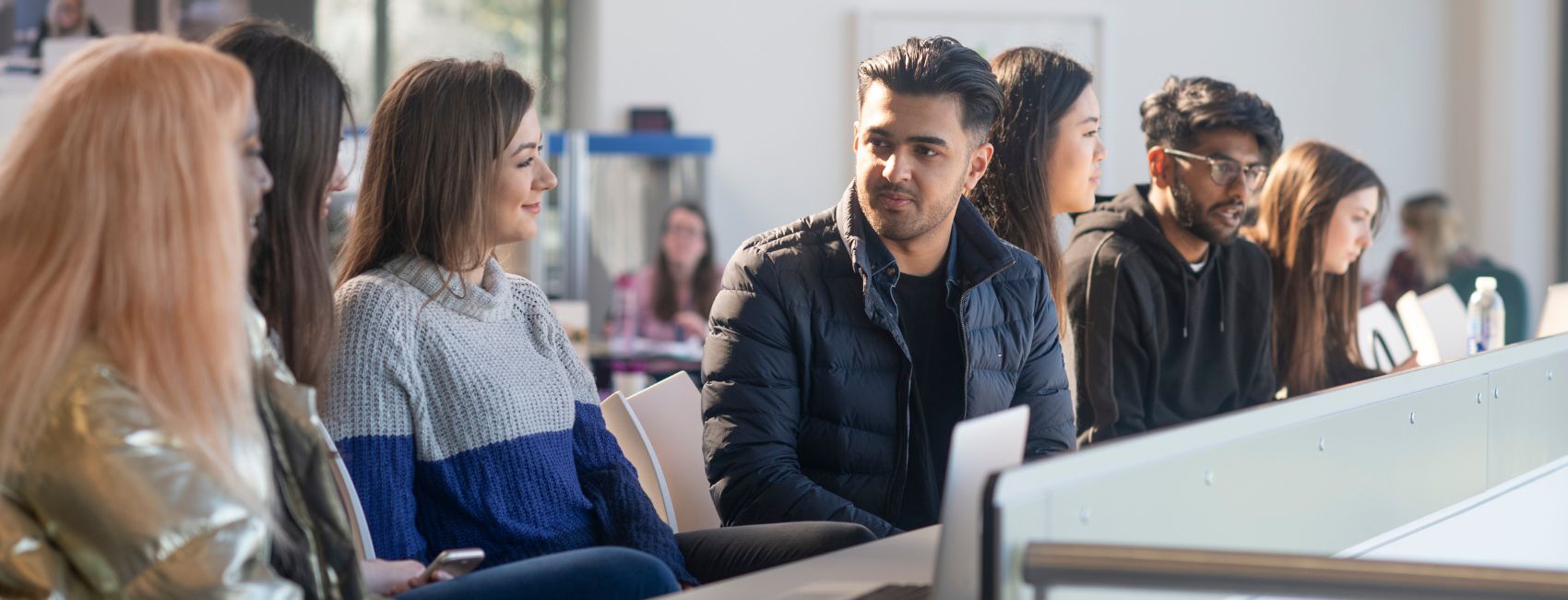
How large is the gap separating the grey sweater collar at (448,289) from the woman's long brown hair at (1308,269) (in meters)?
1.99

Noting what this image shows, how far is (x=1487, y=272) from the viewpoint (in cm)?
586

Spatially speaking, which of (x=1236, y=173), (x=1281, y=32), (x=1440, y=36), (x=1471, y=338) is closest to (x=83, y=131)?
(x=1236, y=173)

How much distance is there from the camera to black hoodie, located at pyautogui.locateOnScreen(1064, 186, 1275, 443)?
283 centimetres

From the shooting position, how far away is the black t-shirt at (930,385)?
215 cm

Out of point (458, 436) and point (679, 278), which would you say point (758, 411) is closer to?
point (458, 436)

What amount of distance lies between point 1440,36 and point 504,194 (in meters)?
6.94

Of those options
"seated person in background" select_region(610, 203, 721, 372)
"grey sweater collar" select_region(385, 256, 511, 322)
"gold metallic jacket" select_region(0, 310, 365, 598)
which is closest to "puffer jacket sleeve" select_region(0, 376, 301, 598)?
"gold metallic jacket" select_region(0, 310, 365, 598)

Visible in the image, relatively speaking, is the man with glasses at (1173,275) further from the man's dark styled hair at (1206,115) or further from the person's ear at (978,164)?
the person's ear at (978,164)

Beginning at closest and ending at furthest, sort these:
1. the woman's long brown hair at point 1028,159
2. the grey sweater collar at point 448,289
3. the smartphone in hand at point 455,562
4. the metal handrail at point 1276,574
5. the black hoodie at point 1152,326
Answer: the metal handrail at point 1276,574 → the smartphone in hand at point 455,562 → the grey sweater collar at point 448,289 → the woman's long brown hair at point 1028,159 → the black hoodie at point 1152,326

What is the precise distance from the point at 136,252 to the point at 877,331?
119 cm

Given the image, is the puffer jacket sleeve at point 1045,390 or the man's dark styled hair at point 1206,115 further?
the man's dark styled hair at point 1206,115

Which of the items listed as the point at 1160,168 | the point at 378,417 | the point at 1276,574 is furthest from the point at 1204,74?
the point at 1276,574

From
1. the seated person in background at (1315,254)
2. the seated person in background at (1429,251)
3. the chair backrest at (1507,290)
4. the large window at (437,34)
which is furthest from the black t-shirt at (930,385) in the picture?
the large window at (437,34)

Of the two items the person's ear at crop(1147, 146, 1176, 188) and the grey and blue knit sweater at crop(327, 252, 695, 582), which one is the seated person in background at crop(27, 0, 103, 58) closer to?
the person's ear at crop(1147, 146, 1176, 188)
